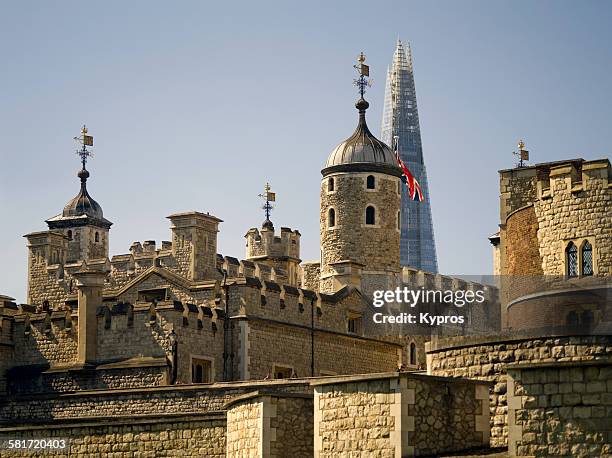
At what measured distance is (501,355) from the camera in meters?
23.6

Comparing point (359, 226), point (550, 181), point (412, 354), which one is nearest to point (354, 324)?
point (412, 354)

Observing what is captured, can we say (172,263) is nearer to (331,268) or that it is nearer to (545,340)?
(331,268)

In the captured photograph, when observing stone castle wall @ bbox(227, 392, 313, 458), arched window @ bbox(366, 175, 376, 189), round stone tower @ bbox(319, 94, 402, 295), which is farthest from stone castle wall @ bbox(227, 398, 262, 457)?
arched window @ bbox(366, 175, 376, 189)

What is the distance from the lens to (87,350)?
4238 cm

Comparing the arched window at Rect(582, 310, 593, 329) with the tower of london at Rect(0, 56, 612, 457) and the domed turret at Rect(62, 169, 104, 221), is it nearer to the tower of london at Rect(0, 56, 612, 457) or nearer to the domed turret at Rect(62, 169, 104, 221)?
the tower of london at Rect(0, 56, 612, 457)

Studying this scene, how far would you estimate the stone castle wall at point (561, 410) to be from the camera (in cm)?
1925

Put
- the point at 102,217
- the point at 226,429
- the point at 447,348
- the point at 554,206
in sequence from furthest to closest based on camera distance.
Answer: the point at 102,217
the point at 554,206
the point at 226,429
the point at 447,348

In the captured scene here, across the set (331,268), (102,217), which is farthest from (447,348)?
(102,217)

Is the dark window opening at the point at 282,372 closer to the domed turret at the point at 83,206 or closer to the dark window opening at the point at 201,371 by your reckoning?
the dark window opening at the point at 201,371

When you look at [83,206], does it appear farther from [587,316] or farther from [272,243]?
[587,316]

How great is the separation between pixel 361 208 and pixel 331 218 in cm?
119

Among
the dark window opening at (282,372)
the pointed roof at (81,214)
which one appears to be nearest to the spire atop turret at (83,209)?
the pointed roof at (81,214)

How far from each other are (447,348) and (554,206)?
37.0 feet

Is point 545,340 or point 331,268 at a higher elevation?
point 331,268
